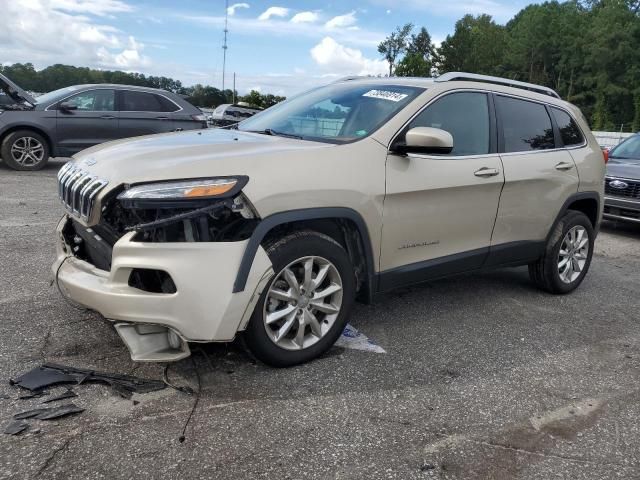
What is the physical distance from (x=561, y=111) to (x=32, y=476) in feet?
15.8

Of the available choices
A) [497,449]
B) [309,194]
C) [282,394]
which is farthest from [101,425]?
[497,449]

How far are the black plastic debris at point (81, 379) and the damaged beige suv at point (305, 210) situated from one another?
0.22 m

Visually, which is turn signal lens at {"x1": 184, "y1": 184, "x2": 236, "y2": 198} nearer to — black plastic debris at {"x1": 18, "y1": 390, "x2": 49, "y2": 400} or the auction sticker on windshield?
black plastic debris at {"x1": 18, "y1": 390, "x2": 49, "y2": 400}

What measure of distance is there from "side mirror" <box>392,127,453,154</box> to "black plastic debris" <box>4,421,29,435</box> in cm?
248

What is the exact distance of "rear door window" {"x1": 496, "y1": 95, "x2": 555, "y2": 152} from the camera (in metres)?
4.51

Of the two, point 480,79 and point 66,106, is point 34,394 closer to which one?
point 480,79

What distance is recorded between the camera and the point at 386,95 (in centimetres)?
404

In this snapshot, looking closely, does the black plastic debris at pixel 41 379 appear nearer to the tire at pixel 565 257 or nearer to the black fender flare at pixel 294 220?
the black fender flare at pixel 294 220

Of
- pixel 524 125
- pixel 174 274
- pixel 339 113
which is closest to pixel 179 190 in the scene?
pixel 174 274

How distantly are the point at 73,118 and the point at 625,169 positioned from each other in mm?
9369

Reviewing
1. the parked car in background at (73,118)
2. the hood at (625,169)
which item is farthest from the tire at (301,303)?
the parked car in background at (73,118)

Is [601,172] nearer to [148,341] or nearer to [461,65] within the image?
[148,341]

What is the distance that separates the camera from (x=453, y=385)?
11.0ft

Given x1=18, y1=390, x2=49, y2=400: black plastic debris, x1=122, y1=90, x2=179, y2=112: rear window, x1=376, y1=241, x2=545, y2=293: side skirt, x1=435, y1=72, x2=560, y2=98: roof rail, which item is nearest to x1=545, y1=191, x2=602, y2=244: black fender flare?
x1=376, y1=241, x2=545, y2=293: side skirt
